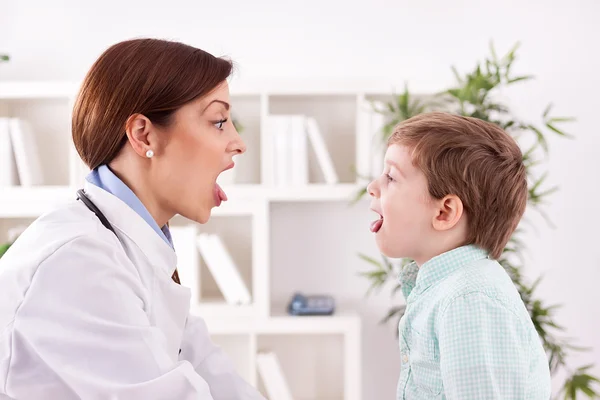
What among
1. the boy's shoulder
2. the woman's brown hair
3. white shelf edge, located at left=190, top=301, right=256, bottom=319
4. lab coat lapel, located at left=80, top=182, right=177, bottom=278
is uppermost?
the woman's brown hair

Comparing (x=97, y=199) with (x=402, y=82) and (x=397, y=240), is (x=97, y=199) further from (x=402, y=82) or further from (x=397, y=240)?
(x=402, y=82)

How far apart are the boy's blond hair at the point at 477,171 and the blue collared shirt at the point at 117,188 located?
533mm

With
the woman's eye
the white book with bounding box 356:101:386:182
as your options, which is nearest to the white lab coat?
the woman's eye

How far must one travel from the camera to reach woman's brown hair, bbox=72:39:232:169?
1326mm

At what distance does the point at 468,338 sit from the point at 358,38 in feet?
6.97

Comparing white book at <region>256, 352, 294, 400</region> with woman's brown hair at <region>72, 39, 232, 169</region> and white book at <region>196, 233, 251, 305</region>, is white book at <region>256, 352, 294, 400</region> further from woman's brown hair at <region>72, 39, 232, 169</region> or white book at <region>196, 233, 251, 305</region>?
woman's brown hair at <region>72, 39, 232, 169</region>

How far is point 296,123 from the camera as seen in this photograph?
9.14 feet

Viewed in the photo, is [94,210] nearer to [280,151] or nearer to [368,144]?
[280,151]

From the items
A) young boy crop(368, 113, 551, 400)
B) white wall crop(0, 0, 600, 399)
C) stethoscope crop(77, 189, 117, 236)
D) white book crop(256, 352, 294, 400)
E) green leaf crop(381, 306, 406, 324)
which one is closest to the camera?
young boy crop(368, 113, 551, 400)

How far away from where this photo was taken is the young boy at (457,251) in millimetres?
1199

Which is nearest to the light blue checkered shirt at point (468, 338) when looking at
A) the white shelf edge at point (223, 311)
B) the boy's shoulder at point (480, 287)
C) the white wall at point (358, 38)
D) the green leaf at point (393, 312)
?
the boy's shoulder at point (480, 287)

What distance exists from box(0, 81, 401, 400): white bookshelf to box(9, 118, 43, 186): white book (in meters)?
0.06

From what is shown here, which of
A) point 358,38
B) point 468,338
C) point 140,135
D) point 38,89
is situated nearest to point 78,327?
point 140,135

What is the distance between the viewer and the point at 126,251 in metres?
1.31
